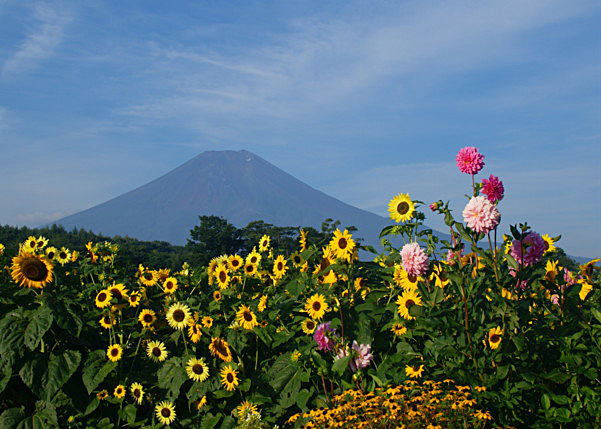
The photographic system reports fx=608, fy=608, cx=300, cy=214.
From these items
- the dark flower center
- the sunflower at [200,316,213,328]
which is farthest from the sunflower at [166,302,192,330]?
the sunflower at [200,316,213,328]

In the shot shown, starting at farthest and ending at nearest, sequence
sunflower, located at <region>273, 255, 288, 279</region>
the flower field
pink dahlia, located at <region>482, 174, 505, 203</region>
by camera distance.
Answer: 1. sunflower, located at <region>273, 255, 288, 279</region>
2. pink dahlia, located at <region>482, 174, 505, 203</region>
3. the flower field

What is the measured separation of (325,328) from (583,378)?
6.35 ft

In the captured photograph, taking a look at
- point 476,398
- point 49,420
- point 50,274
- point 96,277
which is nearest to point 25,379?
point 49,420

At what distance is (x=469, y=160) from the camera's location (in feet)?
15.4

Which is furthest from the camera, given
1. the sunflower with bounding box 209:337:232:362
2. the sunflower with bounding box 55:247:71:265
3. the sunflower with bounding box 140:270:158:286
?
the sunflower with bounding box 140:270:158:286

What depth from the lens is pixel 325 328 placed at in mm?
4703

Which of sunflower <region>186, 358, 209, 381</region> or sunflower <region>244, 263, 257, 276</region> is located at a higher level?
sunflower <region>244, 263, 257, 276</region>

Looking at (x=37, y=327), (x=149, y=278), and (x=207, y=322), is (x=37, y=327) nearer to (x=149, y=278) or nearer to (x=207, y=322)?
(x=207, y=322)

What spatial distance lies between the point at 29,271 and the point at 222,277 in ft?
5.51

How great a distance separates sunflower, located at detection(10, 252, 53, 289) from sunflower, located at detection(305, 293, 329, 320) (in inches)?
89.8

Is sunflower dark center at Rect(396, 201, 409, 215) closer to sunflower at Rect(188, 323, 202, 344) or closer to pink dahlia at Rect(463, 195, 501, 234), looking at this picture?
pink dahlia at Rect(463, 195, 501, 234)

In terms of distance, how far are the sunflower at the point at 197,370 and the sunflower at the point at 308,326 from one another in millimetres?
886

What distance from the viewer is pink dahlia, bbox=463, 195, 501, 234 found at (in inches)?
169

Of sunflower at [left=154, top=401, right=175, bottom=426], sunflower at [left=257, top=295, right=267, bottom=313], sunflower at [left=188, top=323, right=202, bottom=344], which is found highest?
sunflower at [left=257, top=295, right=267, bottom=313]
